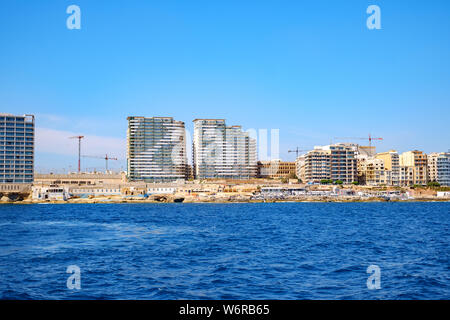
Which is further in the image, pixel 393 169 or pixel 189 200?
pixel 393 169

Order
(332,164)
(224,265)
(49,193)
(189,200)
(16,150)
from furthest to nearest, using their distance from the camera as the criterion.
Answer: (332,164), (16,150), (189,200), (49,193), (224,265)

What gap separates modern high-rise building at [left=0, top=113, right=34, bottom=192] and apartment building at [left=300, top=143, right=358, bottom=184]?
12039cm

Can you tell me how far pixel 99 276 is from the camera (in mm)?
22969

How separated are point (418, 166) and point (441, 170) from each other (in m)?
10.8

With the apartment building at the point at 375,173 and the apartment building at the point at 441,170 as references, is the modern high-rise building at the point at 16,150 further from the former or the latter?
the apartment building at the point at 441,170

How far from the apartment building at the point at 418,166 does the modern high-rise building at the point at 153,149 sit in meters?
107

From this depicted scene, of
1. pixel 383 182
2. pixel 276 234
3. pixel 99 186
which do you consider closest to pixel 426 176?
pixel 383 182

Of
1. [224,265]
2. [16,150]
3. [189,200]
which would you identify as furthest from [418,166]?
[224,265]

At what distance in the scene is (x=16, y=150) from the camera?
158 m

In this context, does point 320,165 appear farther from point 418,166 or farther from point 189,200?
point 189,200

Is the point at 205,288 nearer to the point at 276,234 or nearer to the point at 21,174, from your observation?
the point at 276,234

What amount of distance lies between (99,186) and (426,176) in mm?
143020

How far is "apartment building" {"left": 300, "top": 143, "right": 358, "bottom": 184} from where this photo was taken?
7500 inches

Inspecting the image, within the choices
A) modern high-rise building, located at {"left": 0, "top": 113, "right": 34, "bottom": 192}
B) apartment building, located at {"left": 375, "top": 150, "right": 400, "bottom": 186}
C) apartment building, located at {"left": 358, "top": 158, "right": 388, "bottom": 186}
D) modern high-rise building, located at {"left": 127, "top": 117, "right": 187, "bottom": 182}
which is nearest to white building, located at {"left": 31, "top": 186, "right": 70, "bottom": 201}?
modern high-rise building, located at {"left": 0, "top": 113, "right": 34, "bottom": 192}
